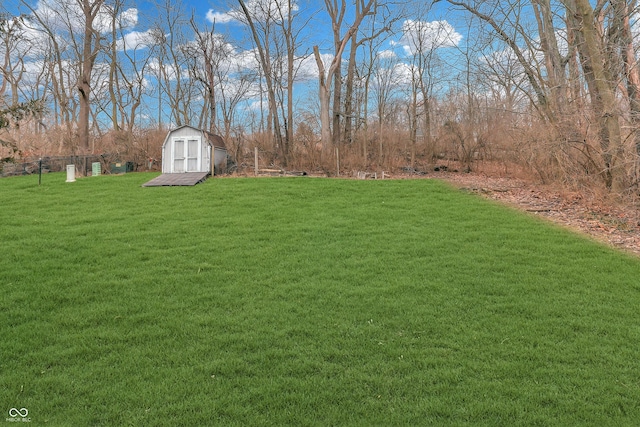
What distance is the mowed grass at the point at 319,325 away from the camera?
8.36ft

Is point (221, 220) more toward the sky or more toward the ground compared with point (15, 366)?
more toward the sky

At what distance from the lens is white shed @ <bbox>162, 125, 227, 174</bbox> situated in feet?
53.1

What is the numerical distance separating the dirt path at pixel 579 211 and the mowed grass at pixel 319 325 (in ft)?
2.08

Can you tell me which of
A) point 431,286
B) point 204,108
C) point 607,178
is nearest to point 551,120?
point 607,178

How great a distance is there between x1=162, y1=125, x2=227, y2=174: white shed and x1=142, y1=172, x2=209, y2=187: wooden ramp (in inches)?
33.0

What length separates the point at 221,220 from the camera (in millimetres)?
8039

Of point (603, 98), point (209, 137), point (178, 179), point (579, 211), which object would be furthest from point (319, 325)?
point (209, 137)

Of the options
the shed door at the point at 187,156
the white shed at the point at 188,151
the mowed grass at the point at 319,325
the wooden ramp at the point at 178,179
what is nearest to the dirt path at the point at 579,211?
the mowed grass at the point at 319,325

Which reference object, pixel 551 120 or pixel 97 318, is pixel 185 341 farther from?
pixel 551 120

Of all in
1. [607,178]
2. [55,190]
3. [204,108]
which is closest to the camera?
[607,178]

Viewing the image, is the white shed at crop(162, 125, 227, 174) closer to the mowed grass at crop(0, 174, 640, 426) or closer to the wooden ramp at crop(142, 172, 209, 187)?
the wooden ramp at crop(142, 172, 209, 187)

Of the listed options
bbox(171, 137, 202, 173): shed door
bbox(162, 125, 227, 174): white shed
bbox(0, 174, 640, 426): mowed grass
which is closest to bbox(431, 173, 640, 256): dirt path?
bbox(0, 174, 640, 426): mowed grass

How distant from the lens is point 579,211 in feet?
27.3

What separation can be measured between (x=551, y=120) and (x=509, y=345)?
27.0 ft
